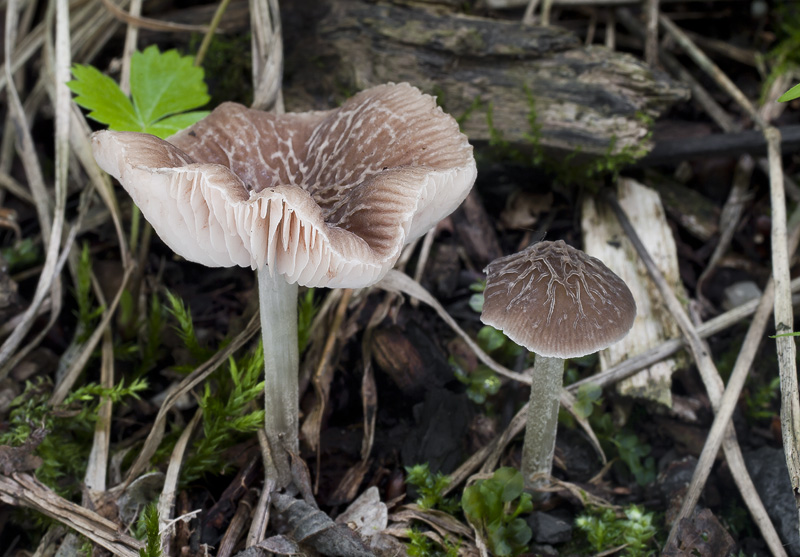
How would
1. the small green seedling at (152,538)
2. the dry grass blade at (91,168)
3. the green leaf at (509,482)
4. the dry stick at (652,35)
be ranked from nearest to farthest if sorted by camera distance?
1. the small green seedling at (152,538)
2. the green leaf at (509,482)
3. the dry grass blade at (91,168)
4. the dry stick at (652,35)

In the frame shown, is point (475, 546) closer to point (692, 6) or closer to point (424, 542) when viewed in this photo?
point (424, 542)

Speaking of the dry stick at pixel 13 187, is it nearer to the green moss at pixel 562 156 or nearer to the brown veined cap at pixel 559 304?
the green moss at pixel 562 156

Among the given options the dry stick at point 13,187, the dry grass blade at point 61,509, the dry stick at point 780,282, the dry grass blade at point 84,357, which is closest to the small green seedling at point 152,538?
the dry grass blade at point 61,509

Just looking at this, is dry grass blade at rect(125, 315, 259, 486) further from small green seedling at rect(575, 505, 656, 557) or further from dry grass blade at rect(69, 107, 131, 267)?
small green seedling at rect(575, 505, 656, 557)

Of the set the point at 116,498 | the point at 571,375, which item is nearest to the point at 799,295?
the point at 571,375

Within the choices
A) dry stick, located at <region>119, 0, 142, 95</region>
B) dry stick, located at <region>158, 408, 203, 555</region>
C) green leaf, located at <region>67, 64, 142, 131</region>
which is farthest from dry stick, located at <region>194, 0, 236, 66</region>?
dry stick, located at <region>158, 408, 203, 555</region>

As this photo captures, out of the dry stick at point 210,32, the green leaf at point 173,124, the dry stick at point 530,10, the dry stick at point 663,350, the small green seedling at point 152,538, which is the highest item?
the dry stick at point 530,10
